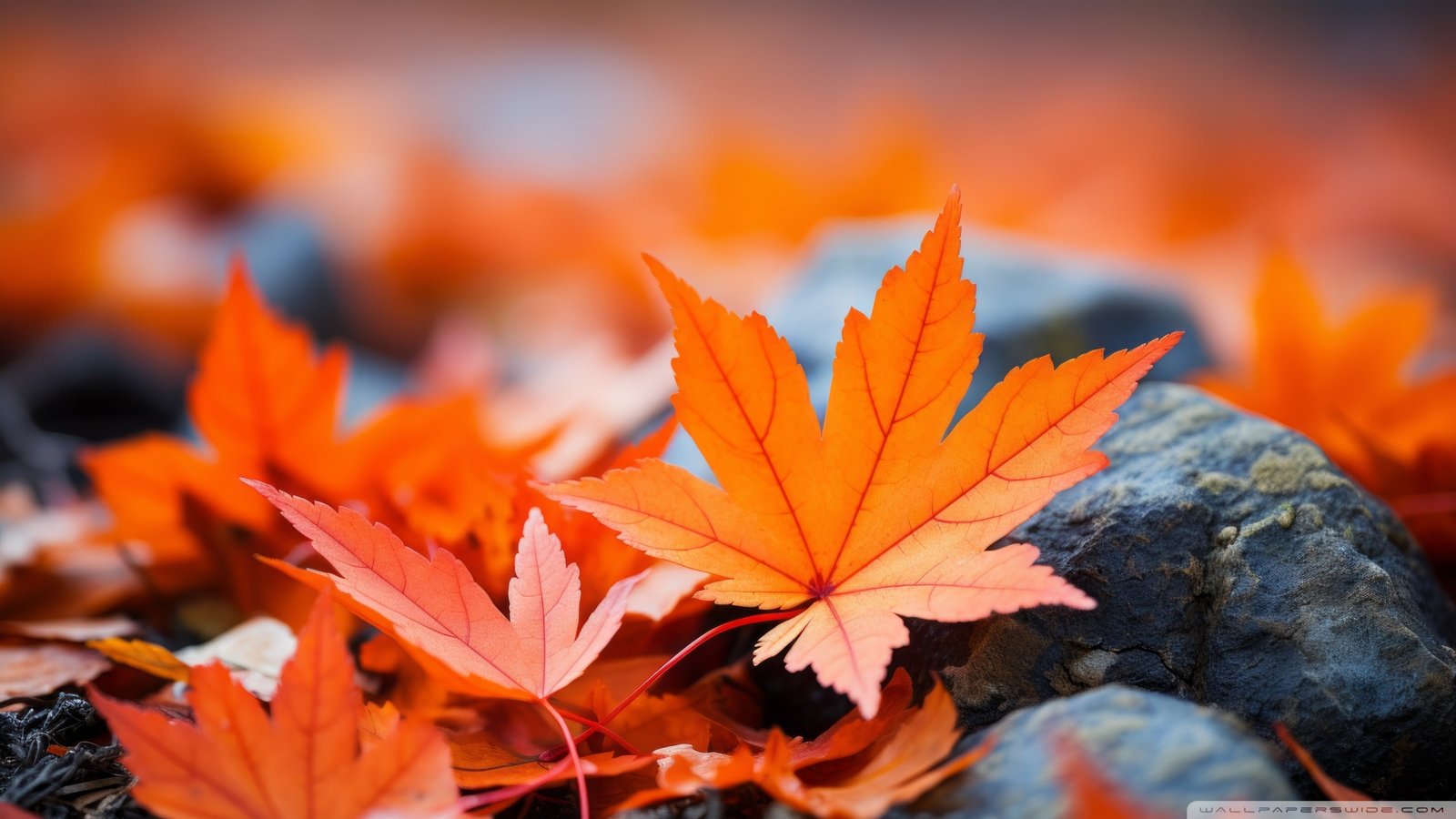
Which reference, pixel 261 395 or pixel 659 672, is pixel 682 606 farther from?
pixel 261 395

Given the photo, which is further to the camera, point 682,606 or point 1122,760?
point 682,606

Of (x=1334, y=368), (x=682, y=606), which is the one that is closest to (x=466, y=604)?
(x=682, y=606)

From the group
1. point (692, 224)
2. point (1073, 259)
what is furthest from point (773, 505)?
point (692, 224)

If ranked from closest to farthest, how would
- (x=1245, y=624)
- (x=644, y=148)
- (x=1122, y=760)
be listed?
(x=1122, y=760) < (x=1245, y=624) < (x=644, y=148)

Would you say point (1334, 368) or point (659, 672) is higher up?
point (1334, 368)

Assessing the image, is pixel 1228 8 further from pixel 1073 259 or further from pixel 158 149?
pixel 158 149

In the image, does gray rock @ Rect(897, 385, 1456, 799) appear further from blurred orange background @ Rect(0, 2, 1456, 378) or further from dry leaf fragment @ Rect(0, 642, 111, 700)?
blurred orange background @ Rect(0, 2, 1456, 378)

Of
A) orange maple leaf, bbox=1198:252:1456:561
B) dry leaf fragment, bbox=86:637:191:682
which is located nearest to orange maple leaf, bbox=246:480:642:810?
dry leaf fragment, bbox=86:637:191:682
